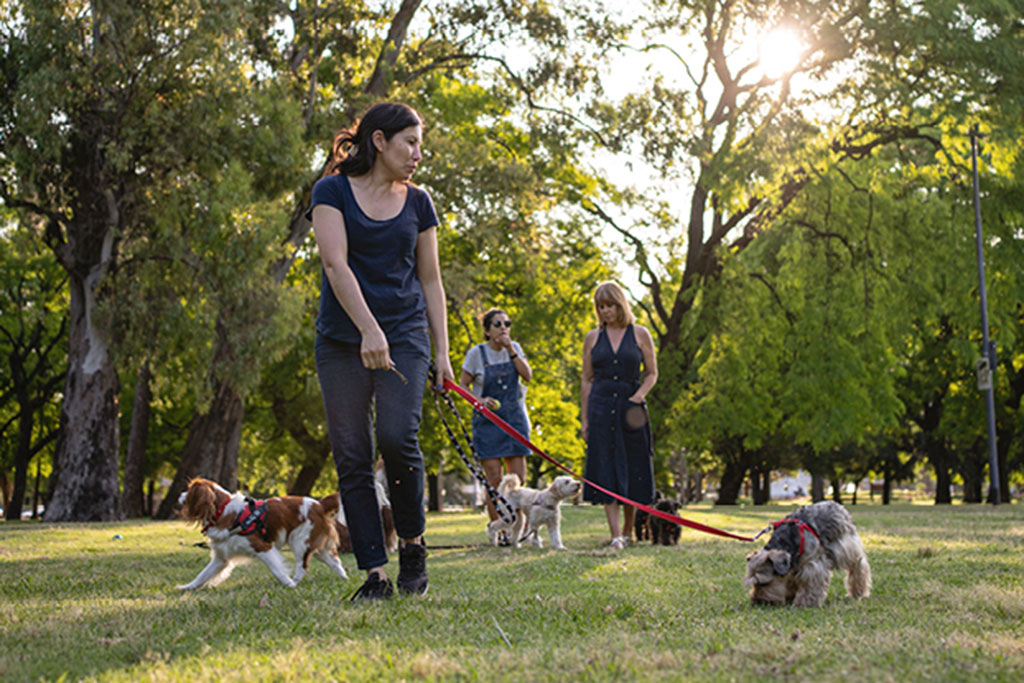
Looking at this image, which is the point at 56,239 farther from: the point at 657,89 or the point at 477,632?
the point at 477,632

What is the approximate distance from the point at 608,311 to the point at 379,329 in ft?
15.4

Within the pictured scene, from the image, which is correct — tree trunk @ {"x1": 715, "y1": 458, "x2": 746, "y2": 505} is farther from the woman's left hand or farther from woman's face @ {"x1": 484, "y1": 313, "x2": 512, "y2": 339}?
the woman's left hand

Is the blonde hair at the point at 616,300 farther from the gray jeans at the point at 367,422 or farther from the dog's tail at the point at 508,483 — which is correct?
the gray jeans at the point at 367,422

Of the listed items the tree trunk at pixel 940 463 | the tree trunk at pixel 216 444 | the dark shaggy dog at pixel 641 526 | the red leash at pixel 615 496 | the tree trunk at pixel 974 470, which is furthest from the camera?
the tree trunk at pixel 974 470

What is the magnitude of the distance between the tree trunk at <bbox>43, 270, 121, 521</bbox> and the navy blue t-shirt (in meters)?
14.8

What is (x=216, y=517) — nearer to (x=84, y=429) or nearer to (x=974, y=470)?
(x=84, y=429)

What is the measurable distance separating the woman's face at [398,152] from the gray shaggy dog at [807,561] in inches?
104

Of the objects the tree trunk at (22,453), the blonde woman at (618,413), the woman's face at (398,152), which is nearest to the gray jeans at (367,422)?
the woman's face at (398,152)

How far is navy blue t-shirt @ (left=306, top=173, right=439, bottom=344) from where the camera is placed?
4.98 meters

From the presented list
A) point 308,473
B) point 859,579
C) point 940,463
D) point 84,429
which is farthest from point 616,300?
point 940,463

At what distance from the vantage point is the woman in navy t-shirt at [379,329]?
4930 mm

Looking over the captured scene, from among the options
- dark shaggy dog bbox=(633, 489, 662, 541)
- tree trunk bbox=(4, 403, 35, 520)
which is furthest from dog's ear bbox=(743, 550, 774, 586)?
tree trunk bbox=(4, 403, 35, 520)

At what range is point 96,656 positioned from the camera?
3572mm

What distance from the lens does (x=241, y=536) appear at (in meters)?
6.28
